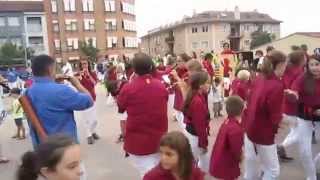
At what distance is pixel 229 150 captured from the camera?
5.26 meters

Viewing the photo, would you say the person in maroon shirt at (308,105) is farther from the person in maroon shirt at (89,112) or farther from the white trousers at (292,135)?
the person in maroon shirt at (89,112)

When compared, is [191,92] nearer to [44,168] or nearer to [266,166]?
[266,166]

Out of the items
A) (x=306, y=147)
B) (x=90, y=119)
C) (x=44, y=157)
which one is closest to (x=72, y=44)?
(x=90, y=119)

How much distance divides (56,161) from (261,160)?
3614mm

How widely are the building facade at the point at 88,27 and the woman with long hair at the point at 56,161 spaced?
232 ft

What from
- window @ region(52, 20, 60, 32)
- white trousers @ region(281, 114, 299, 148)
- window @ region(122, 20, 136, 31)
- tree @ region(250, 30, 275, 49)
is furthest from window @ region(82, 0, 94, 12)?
white trousers @ region(281, 114, 299, 148)

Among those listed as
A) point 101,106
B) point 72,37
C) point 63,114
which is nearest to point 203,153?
point 63,114

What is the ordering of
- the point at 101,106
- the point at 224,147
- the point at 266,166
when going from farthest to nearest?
1. the point at 101,106
2. the point at 266,166
3. the point at 224,147

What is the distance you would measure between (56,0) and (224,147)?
72.8 m

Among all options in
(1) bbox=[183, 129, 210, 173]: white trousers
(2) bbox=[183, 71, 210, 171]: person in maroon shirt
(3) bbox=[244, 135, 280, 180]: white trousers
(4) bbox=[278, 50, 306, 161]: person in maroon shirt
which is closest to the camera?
(3) bbox=[244, 135, 280, 180]: white trousers

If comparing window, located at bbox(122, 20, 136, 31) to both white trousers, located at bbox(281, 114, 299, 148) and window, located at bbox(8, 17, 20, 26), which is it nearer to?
window, located at bbox(8, 17, 20, 26)

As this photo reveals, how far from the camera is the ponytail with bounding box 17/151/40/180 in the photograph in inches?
114

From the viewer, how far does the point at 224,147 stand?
17.2 ft

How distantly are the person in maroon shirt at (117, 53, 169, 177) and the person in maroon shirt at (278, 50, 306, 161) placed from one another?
2234mm
